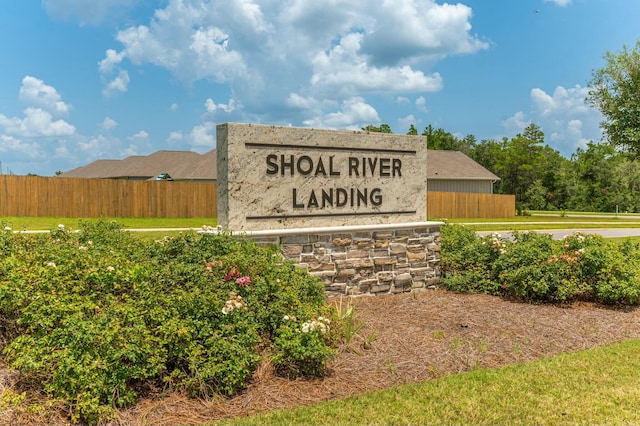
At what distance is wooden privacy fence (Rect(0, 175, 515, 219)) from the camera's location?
83.7 ft

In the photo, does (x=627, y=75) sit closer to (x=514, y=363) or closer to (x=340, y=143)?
(x=340, y=143)

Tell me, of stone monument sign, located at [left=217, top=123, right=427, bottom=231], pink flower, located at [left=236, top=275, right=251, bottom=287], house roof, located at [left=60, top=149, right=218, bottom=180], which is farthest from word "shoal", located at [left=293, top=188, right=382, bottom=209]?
house roof, located at [left=60, top=149, right=218, bottom=180]

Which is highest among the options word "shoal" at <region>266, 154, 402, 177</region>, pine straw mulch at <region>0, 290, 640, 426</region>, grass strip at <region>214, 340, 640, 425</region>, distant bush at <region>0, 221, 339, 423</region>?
A: word "shoal" at <region>266, 154, 402, 177</region>

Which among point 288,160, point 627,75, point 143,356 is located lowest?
point 143,356

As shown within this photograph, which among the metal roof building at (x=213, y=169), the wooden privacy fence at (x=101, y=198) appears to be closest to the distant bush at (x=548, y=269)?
the wooden privacy fence at (x=101, y=198)

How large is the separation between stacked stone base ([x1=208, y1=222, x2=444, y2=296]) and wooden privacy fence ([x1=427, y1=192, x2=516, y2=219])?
2373 centimetres

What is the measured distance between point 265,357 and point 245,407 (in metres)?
0.65

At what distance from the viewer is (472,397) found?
14.5 ft

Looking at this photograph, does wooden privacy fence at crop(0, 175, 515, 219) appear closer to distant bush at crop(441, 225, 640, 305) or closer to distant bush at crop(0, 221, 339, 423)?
distant bush at crop(441, 225, 640, 305)

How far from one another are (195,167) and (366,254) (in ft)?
101

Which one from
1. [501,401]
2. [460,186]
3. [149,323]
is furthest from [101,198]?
[460,186]

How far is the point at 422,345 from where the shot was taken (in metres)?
5.70

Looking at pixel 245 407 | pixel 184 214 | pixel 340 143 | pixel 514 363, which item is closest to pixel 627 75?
pixel 184 214

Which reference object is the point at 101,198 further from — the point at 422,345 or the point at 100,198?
the point at 422,345
